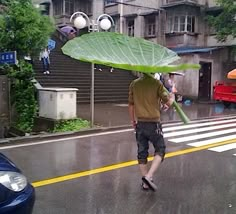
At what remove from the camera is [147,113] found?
201 inches

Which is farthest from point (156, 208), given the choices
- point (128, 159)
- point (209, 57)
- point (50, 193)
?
point (209, 57)

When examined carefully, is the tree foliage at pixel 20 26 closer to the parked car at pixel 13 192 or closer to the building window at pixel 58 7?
the parked car at pixel 13 192

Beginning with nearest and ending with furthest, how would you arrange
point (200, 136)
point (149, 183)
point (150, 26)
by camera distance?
point (149, 183) → point (200, 136) → point (150, 26)

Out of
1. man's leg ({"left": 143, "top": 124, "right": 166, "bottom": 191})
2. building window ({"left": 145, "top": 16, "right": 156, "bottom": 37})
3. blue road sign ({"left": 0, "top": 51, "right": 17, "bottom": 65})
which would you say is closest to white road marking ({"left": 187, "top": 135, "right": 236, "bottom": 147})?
man's leg ({"left": 143, "top": 124, "right": 166, "bottom": 191})

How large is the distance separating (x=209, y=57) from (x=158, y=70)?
20543mm

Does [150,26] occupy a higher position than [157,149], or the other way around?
[150,26]

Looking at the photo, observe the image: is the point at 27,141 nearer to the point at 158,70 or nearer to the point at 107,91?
the point at 158,70

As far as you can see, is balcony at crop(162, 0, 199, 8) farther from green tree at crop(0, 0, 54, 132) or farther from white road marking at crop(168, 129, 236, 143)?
white road marking at crop(168, 129, 236, 143)

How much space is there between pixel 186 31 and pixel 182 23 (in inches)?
28.6

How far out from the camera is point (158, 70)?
323 centimetres

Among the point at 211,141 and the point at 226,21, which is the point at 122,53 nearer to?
the point at 211,141

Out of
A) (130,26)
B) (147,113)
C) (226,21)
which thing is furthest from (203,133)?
(130,26)

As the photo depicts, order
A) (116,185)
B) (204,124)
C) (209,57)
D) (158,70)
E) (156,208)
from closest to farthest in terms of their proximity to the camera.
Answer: (158,70) < (156,208) < (116,185) < (204,124) < (209,57)

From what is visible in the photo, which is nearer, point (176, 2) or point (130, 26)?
point (176, 2)
